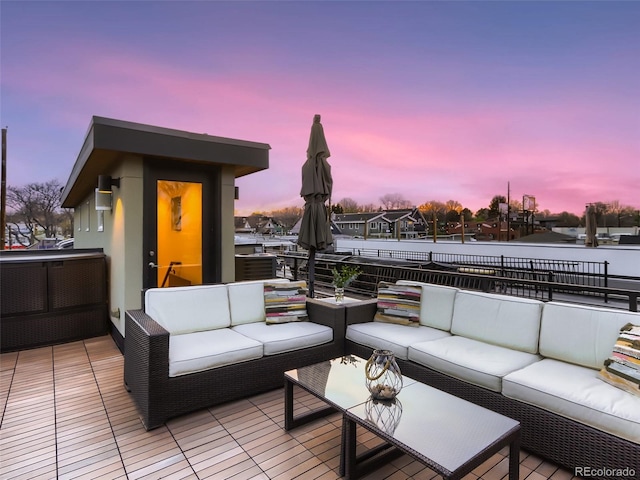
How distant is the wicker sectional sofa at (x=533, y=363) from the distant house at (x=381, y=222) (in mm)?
15706

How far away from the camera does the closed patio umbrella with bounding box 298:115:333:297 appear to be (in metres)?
4.23

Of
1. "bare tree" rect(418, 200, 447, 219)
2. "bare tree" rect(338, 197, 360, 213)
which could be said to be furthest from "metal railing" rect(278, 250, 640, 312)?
"bare tree" rect(338, 197, 360, 213)

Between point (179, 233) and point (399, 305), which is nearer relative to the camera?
point (399, 305)

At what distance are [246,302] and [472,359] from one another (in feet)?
7.01

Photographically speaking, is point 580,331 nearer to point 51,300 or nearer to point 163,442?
point 163,442

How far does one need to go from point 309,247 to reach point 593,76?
10.3 m

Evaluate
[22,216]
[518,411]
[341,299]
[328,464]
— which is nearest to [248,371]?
[328,464]

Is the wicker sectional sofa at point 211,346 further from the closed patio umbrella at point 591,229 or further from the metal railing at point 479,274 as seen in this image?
→ the closed patio umbrella at point 591,229

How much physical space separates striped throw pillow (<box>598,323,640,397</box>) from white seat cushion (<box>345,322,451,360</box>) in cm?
119

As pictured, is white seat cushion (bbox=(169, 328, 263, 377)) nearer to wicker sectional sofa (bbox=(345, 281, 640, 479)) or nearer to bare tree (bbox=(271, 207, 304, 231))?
wicker sectional sofa (bbox=(345, 281, 640, 479))

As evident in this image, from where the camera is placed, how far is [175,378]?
98.3 inches

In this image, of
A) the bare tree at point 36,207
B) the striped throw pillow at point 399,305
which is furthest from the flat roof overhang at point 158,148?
the bare tree at point 36,207

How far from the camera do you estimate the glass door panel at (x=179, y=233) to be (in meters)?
4.38

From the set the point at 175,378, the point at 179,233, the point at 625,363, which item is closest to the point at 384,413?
the point at 625,363
